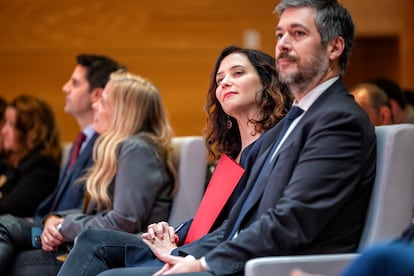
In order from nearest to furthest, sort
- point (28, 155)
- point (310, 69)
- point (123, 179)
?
1. point (310, 69)
2. point (123, 179)
3. point (28, 155)

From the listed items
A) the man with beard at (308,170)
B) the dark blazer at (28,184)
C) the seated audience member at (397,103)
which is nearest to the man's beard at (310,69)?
the man with beard at (308,170)

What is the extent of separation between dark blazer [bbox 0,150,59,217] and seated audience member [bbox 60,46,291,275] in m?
1.62

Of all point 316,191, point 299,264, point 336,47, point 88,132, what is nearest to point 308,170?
point 316,191

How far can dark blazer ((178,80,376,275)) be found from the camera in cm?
226

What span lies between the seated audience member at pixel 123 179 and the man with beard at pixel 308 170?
2.91ft

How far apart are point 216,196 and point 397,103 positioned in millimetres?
2197

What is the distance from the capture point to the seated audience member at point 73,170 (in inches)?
148

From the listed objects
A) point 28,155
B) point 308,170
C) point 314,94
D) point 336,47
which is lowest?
point 28,155

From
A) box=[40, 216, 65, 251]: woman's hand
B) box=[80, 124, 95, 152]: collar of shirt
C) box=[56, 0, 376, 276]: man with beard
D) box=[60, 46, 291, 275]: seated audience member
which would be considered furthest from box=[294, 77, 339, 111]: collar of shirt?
box=[80, 124, 95, 152]: collar of shirt

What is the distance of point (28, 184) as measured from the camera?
459 centimetres

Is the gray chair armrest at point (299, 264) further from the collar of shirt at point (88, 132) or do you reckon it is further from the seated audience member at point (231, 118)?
the collar of shirt at point (88, 132)

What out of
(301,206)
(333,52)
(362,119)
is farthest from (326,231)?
(333,52)

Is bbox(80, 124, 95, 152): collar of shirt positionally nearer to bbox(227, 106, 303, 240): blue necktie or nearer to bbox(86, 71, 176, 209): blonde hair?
bbox(86, 71, 176, 209): blonde hair

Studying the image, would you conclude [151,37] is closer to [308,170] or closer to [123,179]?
[123,179]
